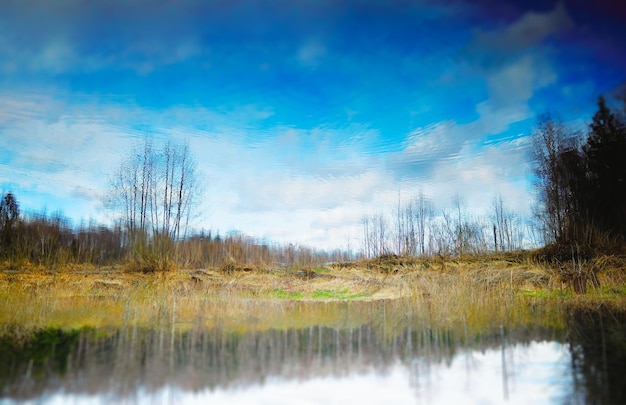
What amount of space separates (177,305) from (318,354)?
18.5 ft

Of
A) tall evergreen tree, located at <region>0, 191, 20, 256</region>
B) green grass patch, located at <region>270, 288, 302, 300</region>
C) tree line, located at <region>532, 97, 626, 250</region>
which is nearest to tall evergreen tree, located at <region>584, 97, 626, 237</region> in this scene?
tree line, located at <region>532, 97, 626, 250</region>

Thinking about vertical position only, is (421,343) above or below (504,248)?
below

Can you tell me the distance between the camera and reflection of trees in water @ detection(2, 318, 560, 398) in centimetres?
395

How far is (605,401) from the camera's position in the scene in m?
3.25

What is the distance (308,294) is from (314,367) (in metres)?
8.48

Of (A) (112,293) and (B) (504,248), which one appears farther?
(B) (504,248)

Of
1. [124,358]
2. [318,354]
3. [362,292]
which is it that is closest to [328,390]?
[318,354]

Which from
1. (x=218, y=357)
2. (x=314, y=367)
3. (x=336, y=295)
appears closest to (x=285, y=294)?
(x=336, y=295)

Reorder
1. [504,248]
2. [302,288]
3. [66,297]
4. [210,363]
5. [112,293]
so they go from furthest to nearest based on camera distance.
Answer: [504,248] → [302,288] → [112,293] → [66,297] → [210,363]

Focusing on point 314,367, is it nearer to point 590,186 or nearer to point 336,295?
point 336,295

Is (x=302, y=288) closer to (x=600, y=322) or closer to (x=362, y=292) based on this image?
(x=362, y=292)

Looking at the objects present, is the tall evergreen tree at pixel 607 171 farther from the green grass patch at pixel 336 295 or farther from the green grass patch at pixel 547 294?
the green grass patch at pixel 336 295

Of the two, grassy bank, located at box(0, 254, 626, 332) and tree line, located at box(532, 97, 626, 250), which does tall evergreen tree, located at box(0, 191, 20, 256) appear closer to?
grassy bank, located at box(0, 254, 626, 332)

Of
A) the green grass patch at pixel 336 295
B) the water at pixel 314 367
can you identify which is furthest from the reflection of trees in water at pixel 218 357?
the green grass patch at pixel 336 295
